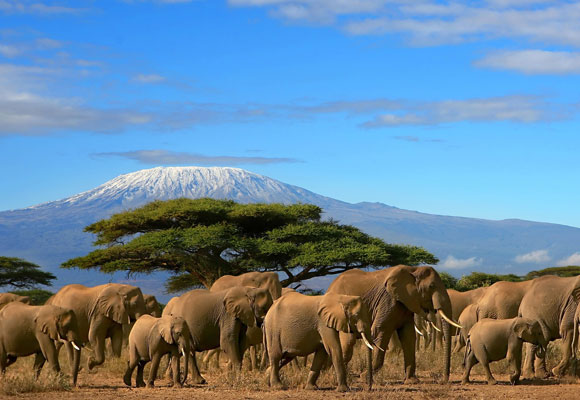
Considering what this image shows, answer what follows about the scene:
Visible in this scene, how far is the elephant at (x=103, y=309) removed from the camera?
19250 millimetres

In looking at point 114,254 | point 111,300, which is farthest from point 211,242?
point 111,300

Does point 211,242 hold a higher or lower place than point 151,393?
higher

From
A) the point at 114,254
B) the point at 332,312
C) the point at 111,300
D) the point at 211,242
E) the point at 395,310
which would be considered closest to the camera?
the point at 332,312

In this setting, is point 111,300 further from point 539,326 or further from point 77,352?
point 539,326

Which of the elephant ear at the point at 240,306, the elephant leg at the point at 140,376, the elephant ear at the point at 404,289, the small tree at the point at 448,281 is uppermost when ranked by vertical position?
the elephant ear at the point at 404,289

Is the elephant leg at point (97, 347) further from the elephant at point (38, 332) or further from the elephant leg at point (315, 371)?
the elephant leg at point (315, 371)

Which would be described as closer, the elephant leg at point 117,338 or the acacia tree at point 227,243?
the elephant leg at point 117,338

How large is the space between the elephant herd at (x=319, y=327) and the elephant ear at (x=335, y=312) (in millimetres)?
17

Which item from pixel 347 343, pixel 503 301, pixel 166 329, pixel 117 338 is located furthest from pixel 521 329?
pixel 117 338

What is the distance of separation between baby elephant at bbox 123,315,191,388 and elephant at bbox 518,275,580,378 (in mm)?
6385

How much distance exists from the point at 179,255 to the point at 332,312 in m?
25.7

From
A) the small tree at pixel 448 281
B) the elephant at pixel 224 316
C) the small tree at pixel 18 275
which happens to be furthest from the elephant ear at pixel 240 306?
the small tree at pixel 18 275

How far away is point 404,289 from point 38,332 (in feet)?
21.4

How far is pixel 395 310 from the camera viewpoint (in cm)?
1662
